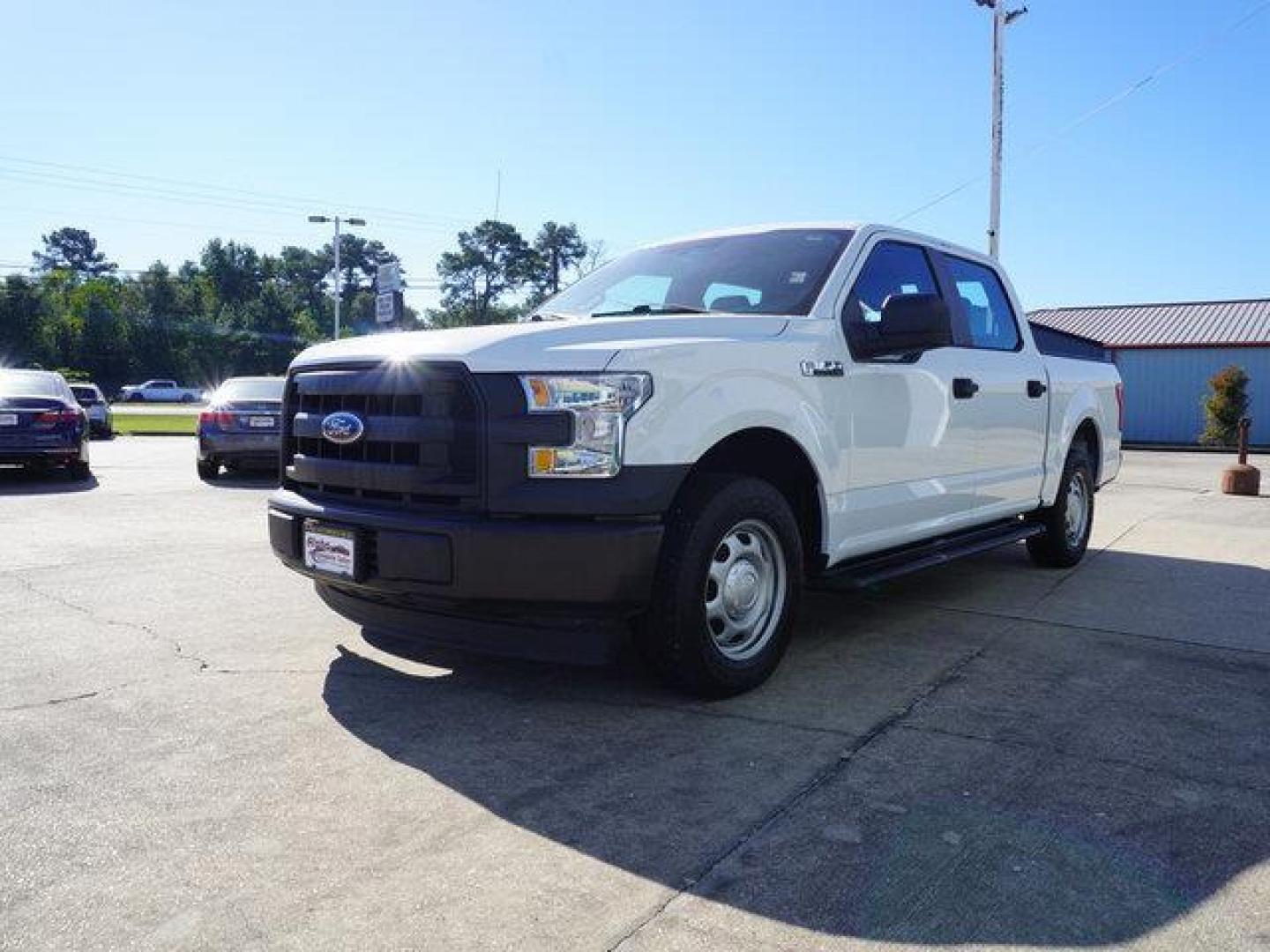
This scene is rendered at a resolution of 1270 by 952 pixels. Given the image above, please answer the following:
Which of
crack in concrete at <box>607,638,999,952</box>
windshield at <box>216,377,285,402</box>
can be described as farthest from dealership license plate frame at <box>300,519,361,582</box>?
windshield at <box>216,377,285,402</box>

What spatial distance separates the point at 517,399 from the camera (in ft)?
10.6

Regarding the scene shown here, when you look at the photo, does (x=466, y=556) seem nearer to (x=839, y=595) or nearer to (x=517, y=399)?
(x=517, y=399)

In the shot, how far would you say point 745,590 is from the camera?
3754 mm

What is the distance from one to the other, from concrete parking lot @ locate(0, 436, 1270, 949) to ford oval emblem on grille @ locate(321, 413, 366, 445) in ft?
3.21

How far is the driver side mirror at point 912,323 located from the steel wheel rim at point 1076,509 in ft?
10.2

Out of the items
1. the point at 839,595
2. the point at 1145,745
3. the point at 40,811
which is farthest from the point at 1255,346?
the point at 40,811

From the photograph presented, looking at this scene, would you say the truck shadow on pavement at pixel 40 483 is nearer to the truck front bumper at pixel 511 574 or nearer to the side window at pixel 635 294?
the side window at pixel 635 294

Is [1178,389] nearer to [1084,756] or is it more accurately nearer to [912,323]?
[912,323]

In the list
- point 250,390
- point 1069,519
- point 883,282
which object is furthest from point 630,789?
point 250,390

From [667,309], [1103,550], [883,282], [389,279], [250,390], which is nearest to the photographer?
[667,309]

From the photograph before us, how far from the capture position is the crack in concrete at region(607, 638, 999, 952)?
7.31 ft

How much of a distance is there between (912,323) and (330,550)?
2520 millimetres

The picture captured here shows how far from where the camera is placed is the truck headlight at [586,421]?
10.6 ft

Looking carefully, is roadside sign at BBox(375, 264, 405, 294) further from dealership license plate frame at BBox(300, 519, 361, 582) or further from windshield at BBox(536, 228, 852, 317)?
dealership license plate frame at BBox(300, 519, 361, 582)
